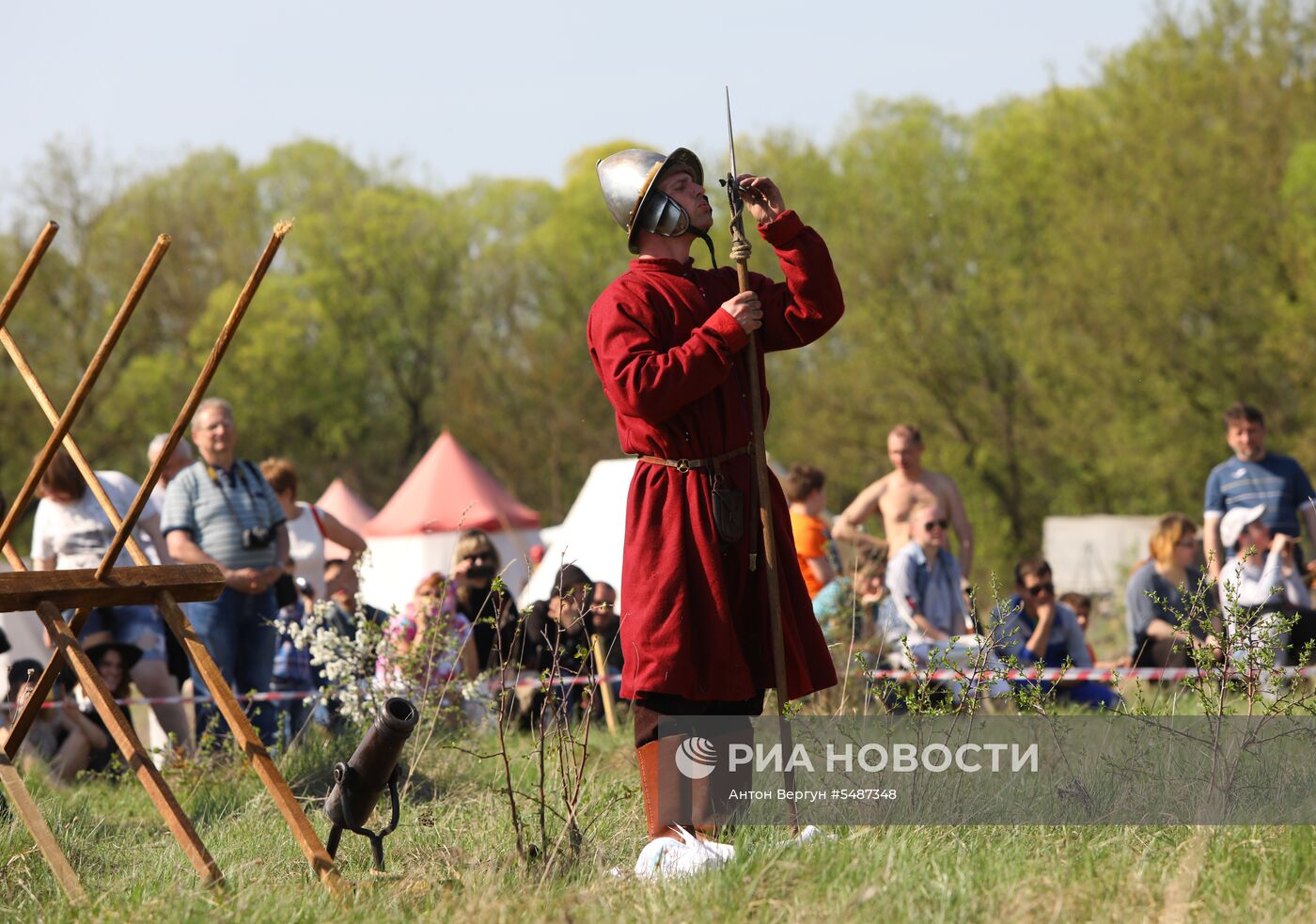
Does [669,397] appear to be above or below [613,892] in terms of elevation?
above

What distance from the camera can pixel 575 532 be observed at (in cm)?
1225

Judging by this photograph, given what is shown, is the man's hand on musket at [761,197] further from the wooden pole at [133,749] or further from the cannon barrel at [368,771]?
the wooden pole at [133,749]

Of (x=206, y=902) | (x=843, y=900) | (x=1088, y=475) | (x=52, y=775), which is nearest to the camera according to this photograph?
(x=843, y=900)

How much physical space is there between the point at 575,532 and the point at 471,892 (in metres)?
8.76

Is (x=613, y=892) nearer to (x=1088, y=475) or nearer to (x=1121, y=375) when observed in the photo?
(x=1121, y=375)

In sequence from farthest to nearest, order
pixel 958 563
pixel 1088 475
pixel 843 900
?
pixel 1088 475 → pixel 958 563 → pixel 843 900

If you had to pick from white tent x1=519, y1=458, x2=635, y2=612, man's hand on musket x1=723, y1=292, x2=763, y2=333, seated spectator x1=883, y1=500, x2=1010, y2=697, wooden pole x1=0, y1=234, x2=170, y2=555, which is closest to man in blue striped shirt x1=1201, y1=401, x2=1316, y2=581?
seated spectator x1=883, y1=500, x2=1010, y2=697

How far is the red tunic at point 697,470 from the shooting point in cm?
383

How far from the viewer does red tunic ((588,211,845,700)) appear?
151 inches

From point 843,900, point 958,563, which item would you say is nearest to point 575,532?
point 958,563

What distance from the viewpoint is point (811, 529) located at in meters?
9.03

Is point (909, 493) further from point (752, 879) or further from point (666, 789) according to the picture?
point (752, 879)

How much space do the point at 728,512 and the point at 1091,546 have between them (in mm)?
20511

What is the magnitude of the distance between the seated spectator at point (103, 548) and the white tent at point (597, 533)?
4334 millimetres
